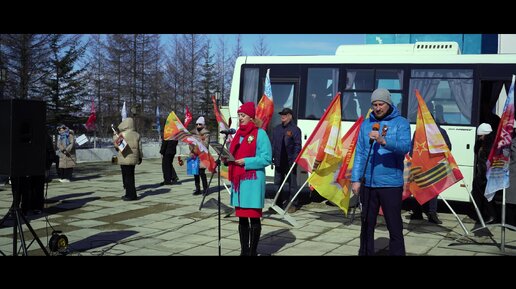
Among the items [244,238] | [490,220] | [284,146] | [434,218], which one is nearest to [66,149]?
[284,146]

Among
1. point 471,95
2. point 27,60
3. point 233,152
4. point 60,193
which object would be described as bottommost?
point 60,193

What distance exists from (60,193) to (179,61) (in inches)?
1047

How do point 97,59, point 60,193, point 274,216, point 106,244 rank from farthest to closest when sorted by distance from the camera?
point 97,59 < point 60,193 < point 274,216 < point 106,244

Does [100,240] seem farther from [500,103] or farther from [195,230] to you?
[500,103]

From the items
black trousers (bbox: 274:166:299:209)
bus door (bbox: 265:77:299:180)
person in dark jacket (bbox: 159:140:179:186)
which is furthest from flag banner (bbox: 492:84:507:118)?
person in dark jacket (bbox: 159:140:179:186)

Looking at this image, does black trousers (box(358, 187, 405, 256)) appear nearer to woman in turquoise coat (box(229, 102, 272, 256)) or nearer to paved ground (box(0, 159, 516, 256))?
woman in turquoise coat (box(229, 102, 272, 256))

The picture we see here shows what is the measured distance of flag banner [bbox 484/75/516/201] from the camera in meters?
6.83

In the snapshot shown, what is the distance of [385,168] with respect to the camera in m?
5.21
